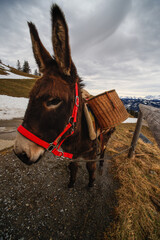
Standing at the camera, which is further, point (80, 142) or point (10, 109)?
point (10, 109)

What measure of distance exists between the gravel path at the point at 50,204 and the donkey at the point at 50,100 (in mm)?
2194

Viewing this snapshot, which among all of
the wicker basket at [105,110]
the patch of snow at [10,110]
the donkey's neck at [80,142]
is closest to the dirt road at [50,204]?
the donkey's neck at [80,142]

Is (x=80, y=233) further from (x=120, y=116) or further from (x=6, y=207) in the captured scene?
(x=120, y=116)

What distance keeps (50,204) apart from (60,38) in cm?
376

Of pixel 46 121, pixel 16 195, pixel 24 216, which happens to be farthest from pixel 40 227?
pixel 46 121

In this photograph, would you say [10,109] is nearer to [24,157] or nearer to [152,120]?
[24,157]

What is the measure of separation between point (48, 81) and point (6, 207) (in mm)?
3393

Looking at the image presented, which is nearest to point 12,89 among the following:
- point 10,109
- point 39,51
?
point 10,109

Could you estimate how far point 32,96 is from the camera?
1149 millimetres

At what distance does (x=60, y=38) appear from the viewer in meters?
1.13

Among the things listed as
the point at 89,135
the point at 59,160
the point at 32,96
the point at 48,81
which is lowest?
the point at 59,160

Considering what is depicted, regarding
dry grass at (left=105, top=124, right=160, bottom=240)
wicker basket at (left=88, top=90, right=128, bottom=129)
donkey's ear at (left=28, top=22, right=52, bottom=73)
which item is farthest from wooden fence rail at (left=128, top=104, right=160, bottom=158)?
donkey's ear at (left=28, top=22, right=52, bottom=73)

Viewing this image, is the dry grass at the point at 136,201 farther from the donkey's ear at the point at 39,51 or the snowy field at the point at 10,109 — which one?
the snowy field at the point at 10,109

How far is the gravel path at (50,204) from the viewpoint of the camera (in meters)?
2.07
